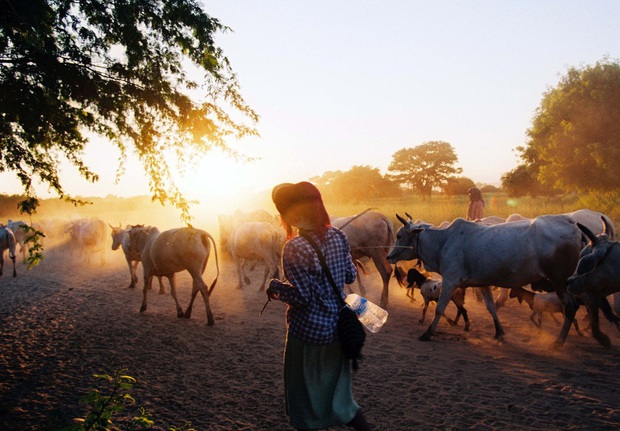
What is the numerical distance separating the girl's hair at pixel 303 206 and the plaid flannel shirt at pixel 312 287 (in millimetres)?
82

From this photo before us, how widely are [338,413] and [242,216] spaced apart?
15975 mm

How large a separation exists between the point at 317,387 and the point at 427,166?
179ft

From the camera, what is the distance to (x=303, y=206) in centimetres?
313

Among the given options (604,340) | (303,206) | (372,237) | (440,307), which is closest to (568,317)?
(604,340)

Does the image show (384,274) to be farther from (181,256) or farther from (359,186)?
(359,186)

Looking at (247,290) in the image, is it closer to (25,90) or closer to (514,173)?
(25,90)

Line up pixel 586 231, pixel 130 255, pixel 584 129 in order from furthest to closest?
pixel 584 129 < pixel 130 255 < pixel 586 231

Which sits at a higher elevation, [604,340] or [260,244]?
[260,244]

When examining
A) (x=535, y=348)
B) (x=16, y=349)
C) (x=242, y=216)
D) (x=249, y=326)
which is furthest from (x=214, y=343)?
(x=242, y=216)

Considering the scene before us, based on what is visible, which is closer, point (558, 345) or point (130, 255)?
point (558, 345)

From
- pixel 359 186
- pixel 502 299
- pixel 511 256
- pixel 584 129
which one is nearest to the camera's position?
pixel 511 256

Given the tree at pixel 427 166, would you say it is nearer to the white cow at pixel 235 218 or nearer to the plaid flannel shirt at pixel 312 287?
the white cow at pixel 235 218

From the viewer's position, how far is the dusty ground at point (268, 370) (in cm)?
473

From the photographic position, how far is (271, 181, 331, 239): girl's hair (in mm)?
3135
